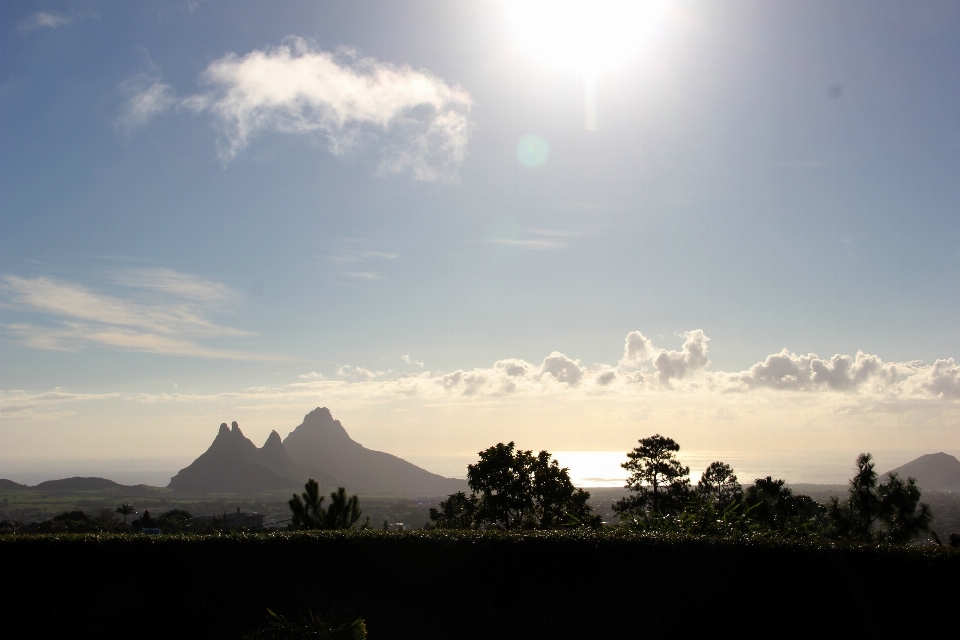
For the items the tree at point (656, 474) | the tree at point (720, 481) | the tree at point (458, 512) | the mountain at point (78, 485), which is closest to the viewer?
the tree at point (458, 512)

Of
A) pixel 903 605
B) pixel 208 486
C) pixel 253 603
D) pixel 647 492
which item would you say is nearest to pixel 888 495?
pixel 647 492

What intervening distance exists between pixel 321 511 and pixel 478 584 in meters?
7.86

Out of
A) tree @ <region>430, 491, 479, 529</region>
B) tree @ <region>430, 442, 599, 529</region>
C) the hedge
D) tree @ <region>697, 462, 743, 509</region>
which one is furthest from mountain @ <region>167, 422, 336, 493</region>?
the hedge

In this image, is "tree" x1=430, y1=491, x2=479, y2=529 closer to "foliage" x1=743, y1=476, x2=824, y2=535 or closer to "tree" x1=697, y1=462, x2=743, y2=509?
"foliage" x1=743, y1=476, x2=824, y2=535

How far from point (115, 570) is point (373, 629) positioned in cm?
565

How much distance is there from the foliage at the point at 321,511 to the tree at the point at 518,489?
7.96 metres

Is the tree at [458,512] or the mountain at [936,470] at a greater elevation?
the tree at [458,512]

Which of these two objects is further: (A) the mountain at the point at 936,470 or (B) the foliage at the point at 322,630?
(A) the mountain at the point at 936,470

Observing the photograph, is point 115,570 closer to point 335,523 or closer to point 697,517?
point 335,523

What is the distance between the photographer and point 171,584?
11.4m

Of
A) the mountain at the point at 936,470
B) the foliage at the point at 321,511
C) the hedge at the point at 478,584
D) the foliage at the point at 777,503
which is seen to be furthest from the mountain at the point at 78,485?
the mountain at the point at 936,470

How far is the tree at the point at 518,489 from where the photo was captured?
2405 cm

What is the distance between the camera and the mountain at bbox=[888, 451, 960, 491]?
170 metres

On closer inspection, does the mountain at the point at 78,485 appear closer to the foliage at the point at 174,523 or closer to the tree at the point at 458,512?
the foliage at the point at 174,523
